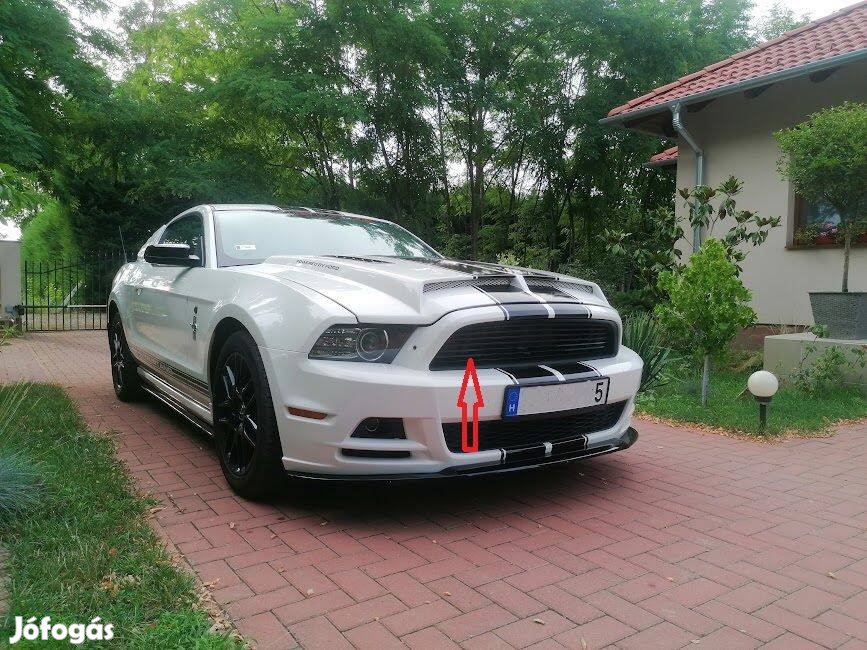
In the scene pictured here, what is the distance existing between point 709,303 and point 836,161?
2.09 metres

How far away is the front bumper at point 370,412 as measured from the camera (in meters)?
2.85

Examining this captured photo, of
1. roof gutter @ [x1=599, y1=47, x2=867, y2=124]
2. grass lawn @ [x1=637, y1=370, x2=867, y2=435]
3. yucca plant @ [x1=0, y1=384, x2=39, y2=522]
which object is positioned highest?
roof gutter @ [x1=599, y1=47, x2=867, y2=124]

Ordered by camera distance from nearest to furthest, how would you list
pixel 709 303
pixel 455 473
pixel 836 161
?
pixel 455 473 < pixel 709 303 < pixel 836 161

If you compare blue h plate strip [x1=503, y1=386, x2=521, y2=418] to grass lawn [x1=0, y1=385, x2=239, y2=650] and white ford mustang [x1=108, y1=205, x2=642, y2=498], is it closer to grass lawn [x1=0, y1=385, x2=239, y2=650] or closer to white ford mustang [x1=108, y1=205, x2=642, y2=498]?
white ford mustang [x1=108, y1=205, x2=642, y2=498]

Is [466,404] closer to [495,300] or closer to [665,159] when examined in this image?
[495,300]

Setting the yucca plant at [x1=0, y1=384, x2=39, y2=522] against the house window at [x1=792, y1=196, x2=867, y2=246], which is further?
the house window at [x1=792, y1=196, x2=867, y2=246]

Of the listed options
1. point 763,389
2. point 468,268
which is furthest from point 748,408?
point 468,268

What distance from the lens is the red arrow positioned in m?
2.89

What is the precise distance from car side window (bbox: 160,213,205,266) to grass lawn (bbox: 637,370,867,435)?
3891 millimetres

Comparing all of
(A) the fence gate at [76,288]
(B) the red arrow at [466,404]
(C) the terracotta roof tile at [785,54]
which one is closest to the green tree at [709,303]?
(B) the red arrow at [466,404]

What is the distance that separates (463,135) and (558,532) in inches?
518

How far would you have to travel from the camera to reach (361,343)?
2973 mm

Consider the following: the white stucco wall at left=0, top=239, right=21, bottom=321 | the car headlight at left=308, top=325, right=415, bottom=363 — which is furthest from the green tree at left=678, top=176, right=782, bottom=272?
the white stucco wall at left=0, top=239, right=21, bottom=321

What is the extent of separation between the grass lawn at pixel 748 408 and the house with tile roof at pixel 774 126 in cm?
234
